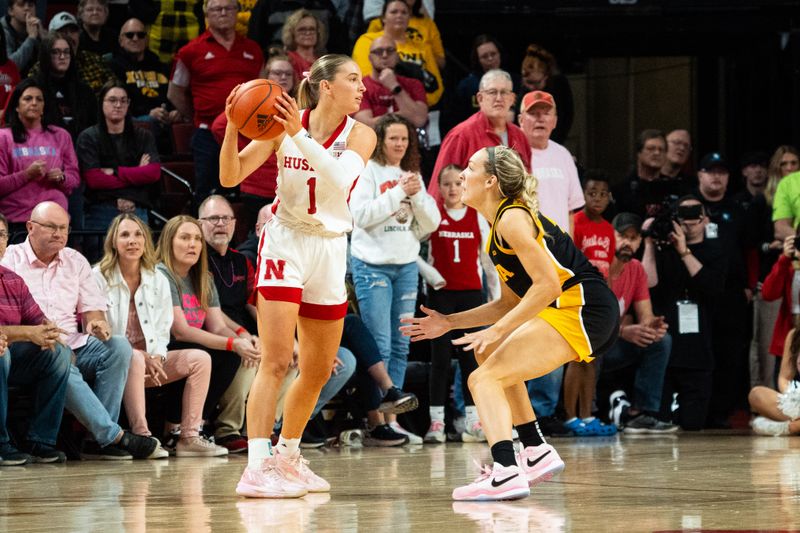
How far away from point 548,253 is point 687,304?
4.89 m

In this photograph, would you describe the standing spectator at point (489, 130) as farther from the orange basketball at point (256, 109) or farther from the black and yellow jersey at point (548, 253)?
the orange basketball at point (256, 109)

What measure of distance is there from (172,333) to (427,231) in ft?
6.04

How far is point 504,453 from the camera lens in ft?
16.4

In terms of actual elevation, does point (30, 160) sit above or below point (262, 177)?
above

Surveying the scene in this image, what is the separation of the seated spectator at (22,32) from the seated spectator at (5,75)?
0.16 m

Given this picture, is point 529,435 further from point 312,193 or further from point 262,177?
point 262,177

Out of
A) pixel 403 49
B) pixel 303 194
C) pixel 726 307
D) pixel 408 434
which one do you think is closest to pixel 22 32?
pixel 403 49

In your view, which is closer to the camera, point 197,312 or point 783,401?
point 197,312

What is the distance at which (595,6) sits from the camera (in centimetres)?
1158

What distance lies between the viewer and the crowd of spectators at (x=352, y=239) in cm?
762

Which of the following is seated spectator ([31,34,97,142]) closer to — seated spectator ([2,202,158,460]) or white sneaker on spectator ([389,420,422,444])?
seated spectator ([2,202,158,460])

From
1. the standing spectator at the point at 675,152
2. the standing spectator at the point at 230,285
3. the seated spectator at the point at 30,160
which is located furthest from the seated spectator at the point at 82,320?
the standing spectator at the point at 675,152

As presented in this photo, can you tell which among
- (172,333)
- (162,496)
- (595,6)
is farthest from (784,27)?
(162,496)

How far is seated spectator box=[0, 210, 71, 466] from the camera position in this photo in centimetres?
717
